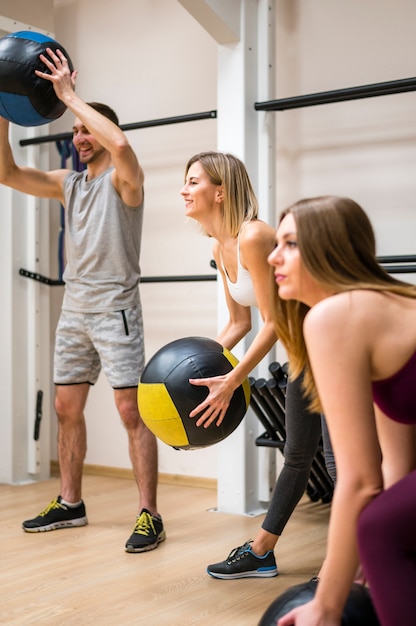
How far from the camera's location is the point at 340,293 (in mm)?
1350

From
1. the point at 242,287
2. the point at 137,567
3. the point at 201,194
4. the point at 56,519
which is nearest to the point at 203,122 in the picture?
the point at 201,194

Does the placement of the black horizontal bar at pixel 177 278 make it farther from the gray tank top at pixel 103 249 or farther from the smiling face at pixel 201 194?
the smiling face at pixel 201 194

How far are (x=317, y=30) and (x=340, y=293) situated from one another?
8.84ft

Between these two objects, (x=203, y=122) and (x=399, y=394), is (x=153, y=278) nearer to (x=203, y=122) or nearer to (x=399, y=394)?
(x=203, y=122)

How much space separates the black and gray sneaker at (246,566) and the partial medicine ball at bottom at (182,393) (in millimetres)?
415

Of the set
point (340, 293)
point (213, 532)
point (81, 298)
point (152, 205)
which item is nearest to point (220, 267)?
point (81, 298)

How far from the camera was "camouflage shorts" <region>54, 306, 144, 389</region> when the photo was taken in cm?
311

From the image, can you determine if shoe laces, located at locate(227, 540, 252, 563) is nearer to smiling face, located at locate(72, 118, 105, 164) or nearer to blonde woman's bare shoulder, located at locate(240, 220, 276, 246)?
blonde woman's bare shoulder, located at locate(240, 220, 276, 246)

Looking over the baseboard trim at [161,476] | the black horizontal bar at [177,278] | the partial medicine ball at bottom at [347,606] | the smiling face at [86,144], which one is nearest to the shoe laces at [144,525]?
the baseboard trim at [161,476]

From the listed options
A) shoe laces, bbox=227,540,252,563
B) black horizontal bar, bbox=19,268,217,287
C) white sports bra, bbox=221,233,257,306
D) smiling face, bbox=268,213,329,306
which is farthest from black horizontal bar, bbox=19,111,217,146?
smiling face, bbox=268,213,329,306

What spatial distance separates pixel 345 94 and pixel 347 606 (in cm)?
231

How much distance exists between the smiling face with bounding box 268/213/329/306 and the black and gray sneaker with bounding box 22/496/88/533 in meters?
2.10

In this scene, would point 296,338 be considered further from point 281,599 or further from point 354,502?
point 281,599

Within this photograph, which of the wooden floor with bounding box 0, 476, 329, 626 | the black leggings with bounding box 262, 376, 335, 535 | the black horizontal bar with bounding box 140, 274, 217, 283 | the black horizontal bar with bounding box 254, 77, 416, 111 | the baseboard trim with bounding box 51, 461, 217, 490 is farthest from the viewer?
the baseboard trim with bounding box 51, 461, 217, 490
